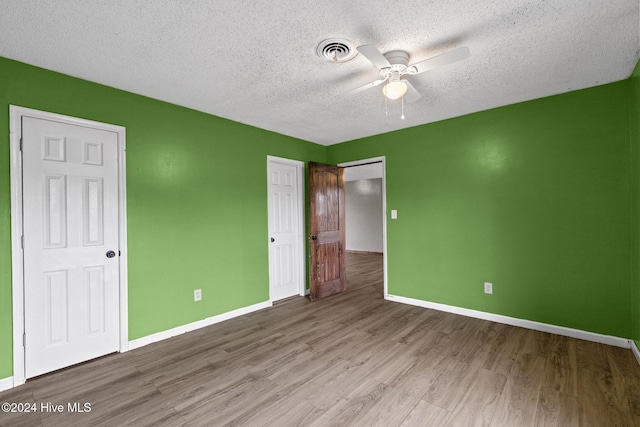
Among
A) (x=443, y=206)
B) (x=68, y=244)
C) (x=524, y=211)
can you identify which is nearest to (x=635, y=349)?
(x=524, y=211)

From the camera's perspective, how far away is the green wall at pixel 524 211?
2686mm

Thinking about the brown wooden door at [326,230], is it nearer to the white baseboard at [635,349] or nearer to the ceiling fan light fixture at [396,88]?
the ceiling fan light fixture at [396,88]

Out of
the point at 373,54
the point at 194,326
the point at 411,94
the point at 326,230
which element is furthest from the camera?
the point at 326,230

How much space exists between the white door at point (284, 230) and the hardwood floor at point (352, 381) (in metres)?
1.12

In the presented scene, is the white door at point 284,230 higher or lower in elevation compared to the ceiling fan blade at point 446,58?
lower

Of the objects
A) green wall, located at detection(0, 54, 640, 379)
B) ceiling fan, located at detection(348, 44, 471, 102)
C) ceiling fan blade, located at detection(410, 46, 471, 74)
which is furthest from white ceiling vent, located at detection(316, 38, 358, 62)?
green wall, located at detection(0, 54, 640, 379)

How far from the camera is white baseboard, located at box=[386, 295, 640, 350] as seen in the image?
2670 millimetres

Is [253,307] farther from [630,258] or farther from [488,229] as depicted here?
[630,258]

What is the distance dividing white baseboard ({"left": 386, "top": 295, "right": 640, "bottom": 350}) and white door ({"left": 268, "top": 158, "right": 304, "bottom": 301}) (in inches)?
65.5

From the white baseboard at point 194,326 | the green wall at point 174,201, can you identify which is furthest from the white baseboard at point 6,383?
the white baseboard at point 194,326

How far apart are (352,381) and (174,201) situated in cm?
248

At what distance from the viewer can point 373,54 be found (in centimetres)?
184

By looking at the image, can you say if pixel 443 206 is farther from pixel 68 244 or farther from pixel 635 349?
pixel 68 244

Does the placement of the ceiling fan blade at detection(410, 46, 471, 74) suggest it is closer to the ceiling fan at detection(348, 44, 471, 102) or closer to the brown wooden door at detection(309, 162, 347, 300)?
the ceiling fan at detection(348, 44, 471, 102)
